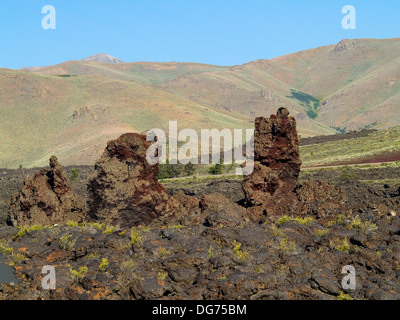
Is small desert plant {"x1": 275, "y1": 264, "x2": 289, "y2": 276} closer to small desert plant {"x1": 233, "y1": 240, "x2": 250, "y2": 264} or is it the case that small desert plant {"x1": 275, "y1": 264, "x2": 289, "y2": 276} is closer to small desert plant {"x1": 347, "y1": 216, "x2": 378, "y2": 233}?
small desert plant {"x1": 233, "y1": 240, "x2": 250, "y2": 264}

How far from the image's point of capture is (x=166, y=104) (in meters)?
144

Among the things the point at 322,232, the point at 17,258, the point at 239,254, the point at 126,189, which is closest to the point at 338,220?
the point at 322,232

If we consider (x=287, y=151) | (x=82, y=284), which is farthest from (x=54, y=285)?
(x=287, y=151)

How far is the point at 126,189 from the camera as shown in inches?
1035

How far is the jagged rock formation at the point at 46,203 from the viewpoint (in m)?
27.8

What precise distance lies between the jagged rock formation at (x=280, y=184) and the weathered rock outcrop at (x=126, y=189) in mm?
4321

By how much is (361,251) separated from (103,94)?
13712 cm

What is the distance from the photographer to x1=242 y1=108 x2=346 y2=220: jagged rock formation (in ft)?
85.9

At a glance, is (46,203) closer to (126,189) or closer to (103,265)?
(126,189)

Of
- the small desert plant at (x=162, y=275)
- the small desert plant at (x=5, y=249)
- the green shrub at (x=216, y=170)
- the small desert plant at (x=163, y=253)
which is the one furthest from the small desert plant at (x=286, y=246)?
the green shrub at (x=216, y=170)

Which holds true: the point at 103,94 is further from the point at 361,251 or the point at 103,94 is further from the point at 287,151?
the point at 361,251

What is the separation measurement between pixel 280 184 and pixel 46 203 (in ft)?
36.6

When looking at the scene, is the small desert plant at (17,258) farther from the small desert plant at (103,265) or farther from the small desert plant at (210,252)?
the small desert plant at (210,252)

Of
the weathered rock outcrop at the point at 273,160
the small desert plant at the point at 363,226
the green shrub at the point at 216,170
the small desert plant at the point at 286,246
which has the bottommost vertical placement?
the small desert plant at the point at 286,246
